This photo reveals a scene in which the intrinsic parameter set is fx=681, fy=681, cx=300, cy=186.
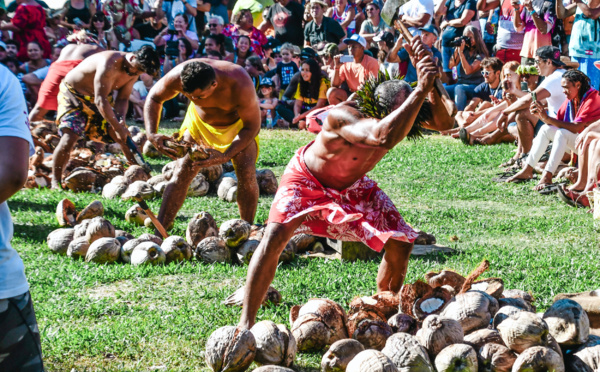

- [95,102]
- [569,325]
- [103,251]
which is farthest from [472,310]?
[95,102]

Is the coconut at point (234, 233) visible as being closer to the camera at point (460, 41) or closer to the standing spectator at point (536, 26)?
the standing spectator at point (536, 26)

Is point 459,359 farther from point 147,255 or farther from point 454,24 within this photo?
point 454,24

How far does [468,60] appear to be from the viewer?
12.3m

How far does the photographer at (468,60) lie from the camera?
12.1 meters

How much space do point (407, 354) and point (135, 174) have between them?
238 inches

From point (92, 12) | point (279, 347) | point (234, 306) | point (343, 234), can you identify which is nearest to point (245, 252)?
point (234, 306)

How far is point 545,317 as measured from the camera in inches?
139

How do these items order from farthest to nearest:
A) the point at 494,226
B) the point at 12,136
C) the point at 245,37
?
the point at 245,37
the point at 494,226
the point at 12,136

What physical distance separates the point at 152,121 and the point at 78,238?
4.17ft

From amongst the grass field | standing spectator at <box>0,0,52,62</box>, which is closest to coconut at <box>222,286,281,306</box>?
the grass field

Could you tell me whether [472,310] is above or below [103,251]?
above

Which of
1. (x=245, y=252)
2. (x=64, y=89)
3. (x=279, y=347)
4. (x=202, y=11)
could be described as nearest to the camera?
(x=279, y=347)

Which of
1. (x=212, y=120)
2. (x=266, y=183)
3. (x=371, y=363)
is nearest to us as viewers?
(x=371, y=363)

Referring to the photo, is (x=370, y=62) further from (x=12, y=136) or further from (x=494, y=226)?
(x=12, y=136)
